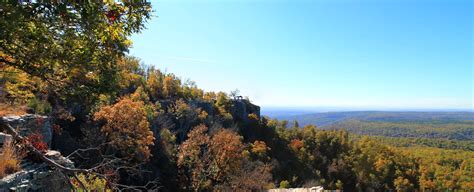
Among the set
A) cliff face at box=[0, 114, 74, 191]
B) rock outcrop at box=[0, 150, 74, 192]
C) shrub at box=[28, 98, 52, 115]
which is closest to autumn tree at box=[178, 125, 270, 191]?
shrub at box=[28, 98, 52, 115]

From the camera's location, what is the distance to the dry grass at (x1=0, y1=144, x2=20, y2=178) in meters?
6.24

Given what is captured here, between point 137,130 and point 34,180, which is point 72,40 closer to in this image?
point 34,180

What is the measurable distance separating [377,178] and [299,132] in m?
12.9

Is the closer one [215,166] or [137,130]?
[137,130]

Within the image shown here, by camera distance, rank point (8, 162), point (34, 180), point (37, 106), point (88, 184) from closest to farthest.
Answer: point (8, 162), point (34, 180), point (88, 184), point (37, 106)

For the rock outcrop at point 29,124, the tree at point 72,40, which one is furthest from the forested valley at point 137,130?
the rock outcrop at point 29,124

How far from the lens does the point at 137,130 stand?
18.6 m

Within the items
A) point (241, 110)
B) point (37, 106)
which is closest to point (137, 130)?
point (37, 106)

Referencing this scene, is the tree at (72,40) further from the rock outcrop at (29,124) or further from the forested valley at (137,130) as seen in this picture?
the rock outcrop at (29,124)

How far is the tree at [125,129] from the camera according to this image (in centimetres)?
1834

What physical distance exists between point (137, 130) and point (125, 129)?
0.61m

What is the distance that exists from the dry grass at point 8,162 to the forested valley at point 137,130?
0.06 ft

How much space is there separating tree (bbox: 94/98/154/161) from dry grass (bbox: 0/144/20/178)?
1161cm

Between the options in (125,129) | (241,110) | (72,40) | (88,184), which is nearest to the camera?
(72,40)
